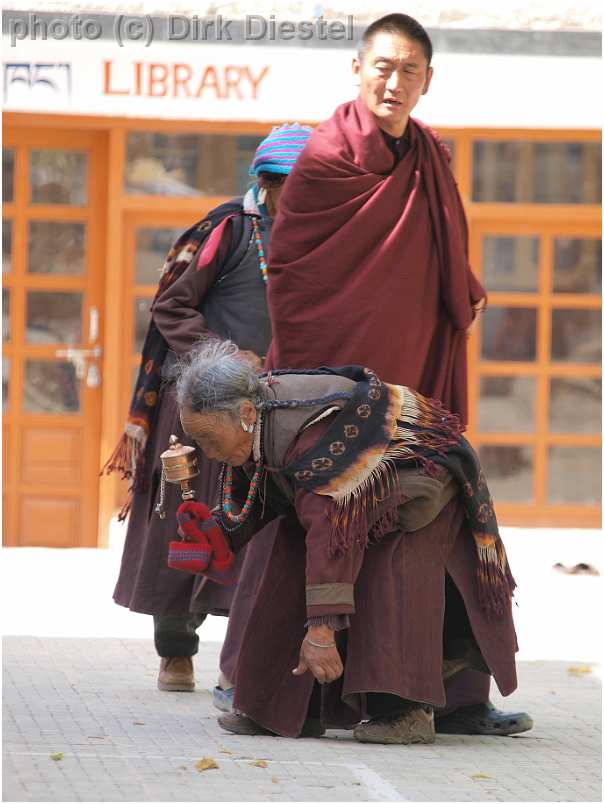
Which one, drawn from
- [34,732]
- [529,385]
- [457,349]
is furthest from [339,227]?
[529,385]

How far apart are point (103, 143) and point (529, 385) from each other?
2940 millimetres

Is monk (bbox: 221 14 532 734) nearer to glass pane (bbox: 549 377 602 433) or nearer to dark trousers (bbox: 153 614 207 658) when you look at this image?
dark trousers (bbox: 153 614 207 658)

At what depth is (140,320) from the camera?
31.5ft

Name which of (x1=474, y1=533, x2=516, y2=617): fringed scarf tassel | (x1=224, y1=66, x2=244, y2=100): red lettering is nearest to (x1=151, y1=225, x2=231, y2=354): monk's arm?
(x1=474, y1=533, x2=516, y2=617): fringed scarf tassel

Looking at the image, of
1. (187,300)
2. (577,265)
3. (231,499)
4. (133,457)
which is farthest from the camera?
(577,265)

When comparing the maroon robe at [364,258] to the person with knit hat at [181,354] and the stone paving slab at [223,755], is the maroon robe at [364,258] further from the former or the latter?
the stone paving slab at [223,755]

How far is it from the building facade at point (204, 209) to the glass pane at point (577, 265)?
13 millimetres

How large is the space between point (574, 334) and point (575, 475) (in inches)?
33.8

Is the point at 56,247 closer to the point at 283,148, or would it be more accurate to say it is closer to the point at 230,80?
the point at 230,80

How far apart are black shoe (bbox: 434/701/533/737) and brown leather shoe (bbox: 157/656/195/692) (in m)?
1.03

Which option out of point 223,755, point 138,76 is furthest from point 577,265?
point 223,755

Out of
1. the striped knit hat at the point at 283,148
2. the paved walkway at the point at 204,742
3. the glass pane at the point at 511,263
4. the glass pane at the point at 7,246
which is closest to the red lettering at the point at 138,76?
the glass pane at the point at 7,246

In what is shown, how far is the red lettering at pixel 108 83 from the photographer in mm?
9008

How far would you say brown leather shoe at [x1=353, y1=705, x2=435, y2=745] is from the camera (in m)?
4.38
